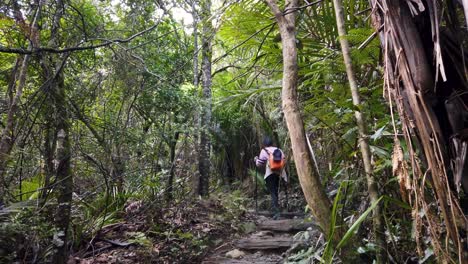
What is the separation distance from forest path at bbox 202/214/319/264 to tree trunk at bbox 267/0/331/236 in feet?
4.86

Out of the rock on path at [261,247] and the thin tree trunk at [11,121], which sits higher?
the thin tree trunk at [11,121]

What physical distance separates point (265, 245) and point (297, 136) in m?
3.07

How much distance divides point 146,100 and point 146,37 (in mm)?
1079

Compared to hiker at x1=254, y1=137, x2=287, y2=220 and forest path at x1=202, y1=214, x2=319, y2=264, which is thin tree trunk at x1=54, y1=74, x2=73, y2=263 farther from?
hiker at x1=254, y1=137, x2=287, y2=220

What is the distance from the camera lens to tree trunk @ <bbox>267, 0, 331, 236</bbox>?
202 centimetres

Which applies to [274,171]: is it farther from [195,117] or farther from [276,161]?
[195,117]

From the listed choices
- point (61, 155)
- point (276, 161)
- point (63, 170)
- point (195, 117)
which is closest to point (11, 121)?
point (61, 155)

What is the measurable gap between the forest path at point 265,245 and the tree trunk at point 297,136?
148 centimetres

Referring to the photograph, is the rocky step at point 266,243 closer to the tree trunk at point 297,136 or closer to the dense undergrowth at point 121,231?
the dense undergrowth at point 121,231

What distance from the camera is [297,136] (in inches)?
84.4

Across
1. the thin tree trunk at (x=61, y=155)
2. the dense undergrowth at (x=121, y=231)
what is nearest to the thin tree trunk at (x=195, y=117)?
the dense undergrowth at (x=121, y=231)

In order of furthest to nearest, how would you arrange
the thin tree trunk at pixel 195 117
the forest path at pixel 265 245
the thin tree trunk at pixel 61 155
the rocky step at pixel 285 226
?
the thin tree trunk at pixel 195 117 → the rocky step at pixel 285 226 → the forest path at pixel 265 245 → the thin tree trunk at pixel 61 155

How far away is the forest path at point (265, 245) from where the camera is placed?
4.00m

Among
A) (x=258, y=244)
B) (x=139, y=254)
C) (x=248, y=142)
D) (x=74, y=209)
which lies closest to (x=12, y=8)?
(x=74, y=209)
